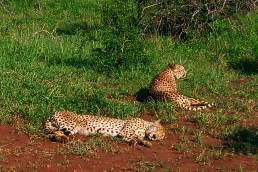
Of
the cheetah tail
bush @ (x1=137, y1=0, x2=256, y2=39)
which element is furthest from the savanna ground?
bush @ (x1=137, y1=0, x2=256, y2=39)

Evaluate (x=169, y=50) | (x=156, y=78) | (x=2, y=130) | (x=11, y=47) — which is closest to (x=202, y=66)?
(x=169, y=50)

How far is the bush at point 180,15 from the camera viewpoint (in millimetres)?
12438

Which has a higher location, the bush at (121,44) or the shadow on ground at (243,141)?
the bush at (121,44)

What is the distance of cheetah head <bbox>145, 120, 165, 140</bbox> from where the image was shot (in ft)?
23.6

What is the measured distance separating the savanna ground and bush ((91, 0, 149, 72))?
0.08 ft

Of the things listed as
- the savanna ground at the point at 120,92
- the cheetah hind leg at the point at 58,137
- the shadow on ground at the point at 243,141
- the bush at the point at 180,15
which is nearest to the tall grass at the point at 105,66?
the savanna ground at the point at 120,92

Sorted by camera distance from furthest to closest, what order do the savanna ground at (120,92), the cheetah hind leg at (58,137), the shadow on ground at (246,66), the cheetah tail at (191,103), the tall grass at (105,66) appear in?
the shadow on ground at (246,66) → the cheetah tail at (191,103) → the tall grass at (105,66) → the cheetah hind leg at (58,137) → the savanna ground at (120,92)

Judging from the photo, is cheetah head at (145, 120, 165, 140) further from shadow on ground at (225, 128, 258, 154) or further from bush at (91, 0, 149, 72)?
bush at (91, 0, 149, 72)

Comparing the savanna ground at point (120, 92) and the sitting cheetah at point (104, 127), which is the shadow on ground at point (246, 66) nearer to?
the savanna ground at point (120, 92)

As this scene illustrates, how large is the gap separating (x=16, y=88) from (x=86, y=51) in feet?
9.73

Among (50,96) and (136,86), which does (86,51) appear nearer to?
(136,86)

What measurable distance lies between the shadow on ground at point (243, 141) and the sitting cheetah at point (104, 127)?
829 millimetres

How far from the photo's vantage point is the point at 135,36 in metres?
10.4

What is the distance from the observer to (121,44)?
10.2 metres
